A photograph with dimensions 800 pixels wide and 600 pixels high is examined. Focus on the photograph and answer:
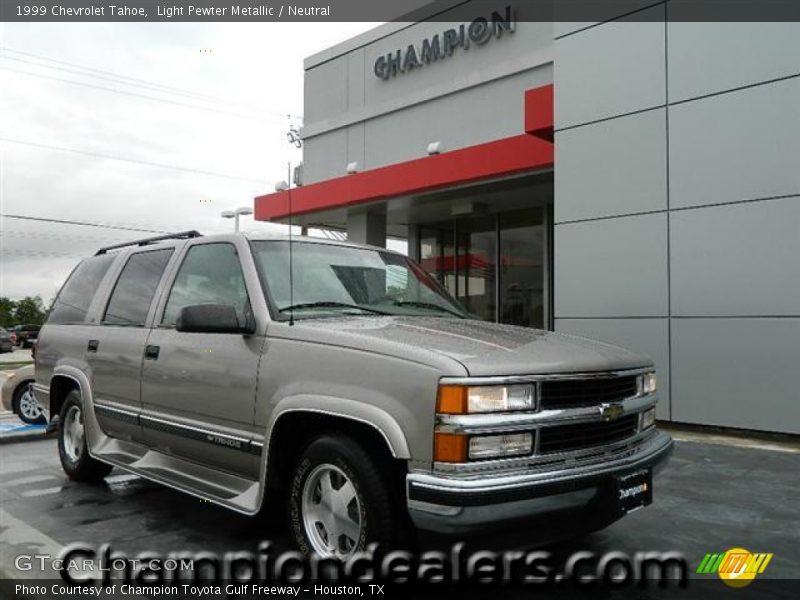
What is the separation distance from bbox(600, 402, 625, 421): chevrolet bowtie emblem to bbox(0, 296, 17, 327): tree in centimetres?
8374

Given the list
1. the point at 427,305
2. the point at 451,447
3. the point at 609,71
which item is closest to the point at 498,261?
the point at 609,71

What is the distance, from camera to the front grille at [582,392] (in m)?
3.26

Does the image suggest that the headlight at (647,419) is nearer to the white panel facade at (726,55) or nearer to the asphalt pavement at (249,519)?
the asphalt pavement at (249,519)

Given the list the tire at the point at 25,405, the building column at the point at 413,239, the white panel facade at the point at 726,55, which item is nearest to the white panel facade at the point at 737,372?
the white panel facade at the point at 726,55

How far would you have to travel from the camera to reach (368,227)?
16.9 metres

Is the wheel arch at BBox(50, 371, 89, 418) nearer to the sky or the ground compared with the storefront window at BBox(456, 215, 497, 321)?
nearer to the ground

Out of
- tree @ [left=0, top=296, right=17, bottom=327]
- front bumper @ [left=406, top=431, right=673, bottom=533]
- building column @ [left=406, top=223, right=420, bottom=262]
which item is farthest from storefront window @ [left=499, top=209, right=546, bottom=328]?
tree @ [left=0, top=296, right=17, bottom=327]

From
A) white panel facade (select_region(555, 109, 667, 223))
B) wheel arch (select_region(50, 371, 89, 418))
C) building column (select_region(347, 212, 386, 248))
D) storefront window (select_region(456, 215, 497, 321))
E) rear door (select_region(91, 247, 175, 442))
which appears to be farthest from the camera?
storefront window (select_region(456, 215, 497, 321))

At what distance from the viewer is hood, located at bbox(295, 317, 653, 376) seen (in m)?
3.20

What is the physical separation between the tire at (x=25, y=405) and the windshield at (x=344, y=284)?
6510 millimetres

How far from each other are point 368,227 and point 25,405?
30.0 ft

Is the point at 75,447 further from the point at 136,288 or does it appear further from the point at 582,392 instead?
the point at 582,392

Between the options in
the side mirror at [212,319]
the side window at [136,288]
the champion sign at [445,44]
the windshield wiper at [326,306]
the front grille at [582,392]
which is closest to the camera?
the front grille at [582,392]

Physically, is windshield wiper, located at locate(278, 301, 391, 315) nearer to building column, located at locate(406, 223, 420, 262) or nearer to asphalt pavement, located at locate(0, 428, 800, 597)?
asphalt pavement, located at locate(0, 428, 800, 597)
